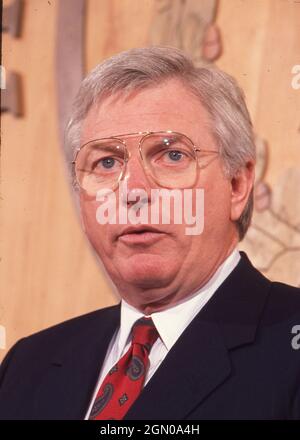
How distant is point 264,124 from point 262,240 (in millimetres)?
206

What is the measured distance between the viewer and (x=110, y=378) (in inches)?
47.2

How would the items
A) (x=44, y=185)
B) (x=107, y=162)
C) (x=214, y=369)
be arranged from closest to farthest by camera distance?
1. (x=214, y=369)
2. (x=107, y=162)
3. (x=44, y=185)

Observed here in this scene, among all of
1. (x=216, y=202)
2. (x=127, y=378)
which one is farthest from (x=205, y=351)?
(x=216, y=202)

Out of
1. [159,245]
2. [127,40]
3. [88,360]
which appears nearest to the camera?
[159,245]

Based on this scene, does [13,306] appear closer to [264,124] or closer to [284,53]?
[264,124]

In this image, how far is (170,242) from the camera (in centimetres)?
118

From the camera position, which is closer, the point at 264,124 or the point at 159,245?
the point at 159,245

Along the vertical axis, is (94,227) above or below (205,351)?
above

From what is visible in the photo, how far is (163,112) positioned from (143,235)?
0.20 metres

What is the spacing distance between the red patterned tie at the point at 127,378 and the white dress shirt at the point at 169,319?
0.04ft

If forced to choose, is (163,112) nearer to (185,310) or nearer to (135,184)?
(135,184)

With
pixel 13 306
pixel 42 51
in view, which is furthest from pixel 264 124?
pixel 13 306

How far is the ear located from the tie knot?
22 cm

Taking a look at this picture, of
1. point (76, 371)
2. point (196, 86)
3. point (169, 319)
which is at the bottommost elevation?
point (76, 371)
